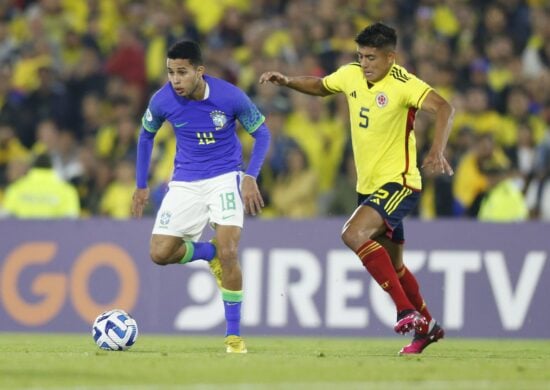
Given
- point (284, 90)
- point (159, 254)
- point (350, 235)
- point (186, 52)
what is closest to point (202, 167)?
point (159, 254)

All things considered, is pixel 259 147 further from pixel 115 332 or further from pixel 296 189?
pixel 296 189

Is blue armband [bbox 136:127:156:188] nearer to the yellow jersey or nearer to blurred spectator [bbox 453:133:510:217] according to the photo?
the yellow jersey

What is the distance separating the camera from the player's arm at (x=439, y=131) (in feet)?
34.4

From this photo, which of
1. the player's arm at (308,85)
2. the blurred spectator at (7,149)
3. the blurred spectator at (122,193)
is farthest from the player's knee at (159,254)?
the blurred spectator at (7,149)

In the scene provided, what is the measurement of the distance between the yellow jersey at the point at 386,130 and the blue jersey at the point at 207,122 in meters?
0.88

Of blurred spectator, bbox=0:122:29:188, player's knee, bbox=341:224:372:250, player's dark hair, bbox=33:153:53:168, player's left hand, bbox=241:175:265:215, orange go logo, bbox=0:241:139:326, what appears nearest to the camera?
player's left hand, bbox=241:175:265:215

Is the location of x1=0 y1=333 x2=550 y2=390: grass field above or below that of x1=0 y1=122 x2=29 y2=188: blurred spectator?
below

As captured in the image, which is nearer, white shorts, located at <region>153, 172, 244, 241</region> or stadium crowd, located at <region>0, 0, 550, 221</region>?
white shorts, located at <region>153, 172, 244, 241</region>

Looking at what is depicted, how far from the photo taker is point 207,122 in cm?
1173

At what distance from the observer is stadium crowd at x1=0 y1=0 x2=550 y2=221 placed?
16.9m

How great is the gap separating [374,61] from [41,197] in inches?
253

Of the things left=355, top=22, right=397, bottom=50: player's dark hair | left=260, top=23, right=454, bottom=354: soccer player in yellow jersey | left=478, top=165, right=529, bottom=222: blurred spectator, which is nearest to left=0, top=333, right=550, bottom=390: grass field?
left=260, top=23, right=454, bottom=354: soccer player in yellow jersey

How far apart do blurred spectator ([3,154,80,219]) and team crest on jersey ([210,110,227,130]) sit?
201 inches

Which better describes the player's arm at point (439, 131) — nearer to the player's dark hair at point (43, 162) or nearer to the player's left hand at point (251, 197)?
the player's left hand at point (251, 197)
